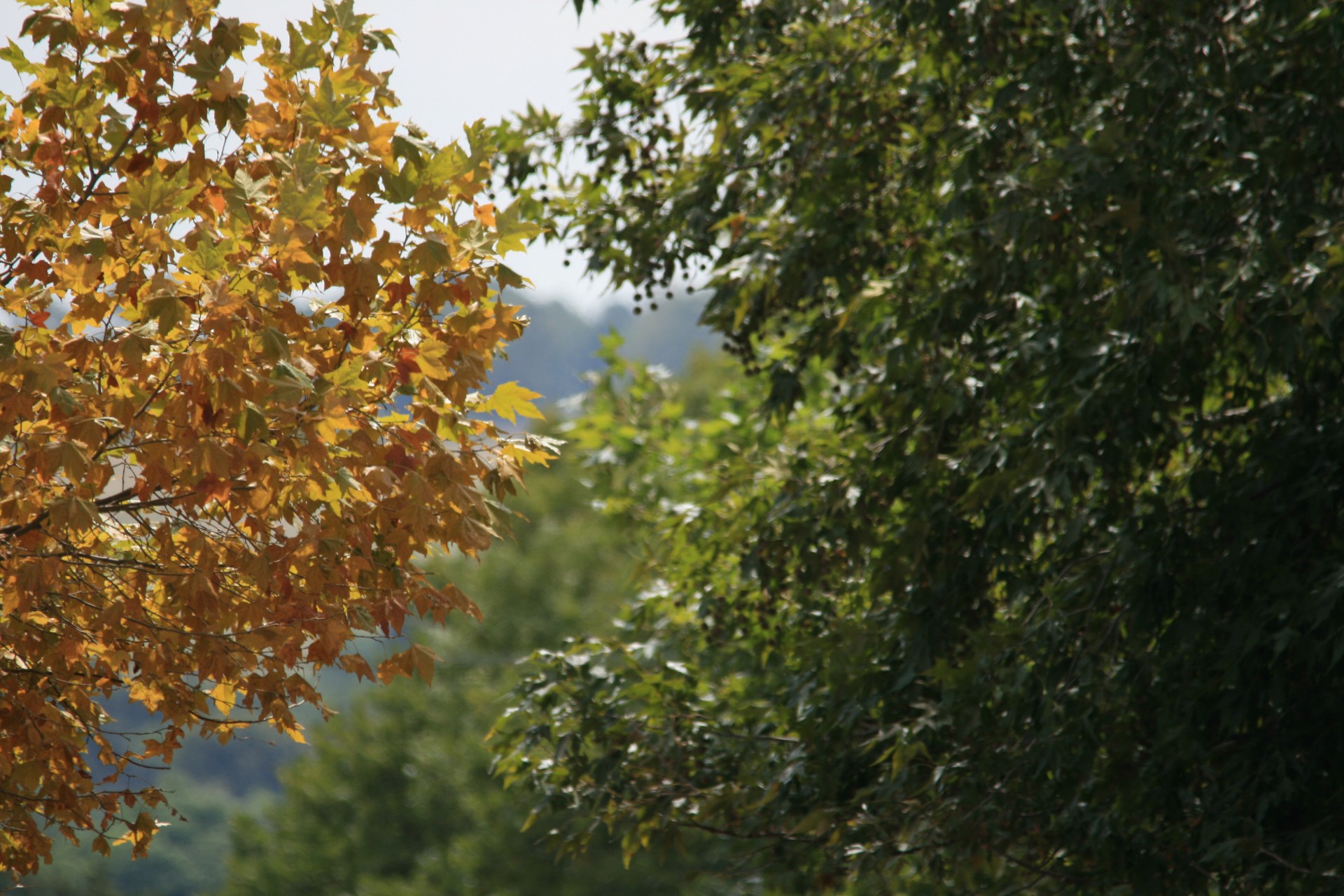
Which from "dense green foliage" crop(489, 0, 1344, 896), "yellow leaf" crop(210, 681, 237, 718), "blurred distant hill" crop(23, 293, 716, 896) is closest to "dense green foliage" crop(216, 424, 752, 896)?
"blurred distant hill" crop(23, 293, 716, 896)

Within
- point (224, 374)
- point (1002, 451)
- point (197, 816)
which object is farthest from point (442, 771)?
point (197, 816)

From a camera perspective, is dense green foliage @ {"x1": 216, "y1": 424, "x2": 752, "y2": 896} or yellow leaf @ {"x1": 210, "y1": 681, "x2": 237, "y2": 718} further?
dense green foliage @ {"x1": 216, "y1": 424, "x2": 752, "y2": 896}

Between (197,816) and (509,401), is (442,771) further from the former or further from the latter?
(197,816)

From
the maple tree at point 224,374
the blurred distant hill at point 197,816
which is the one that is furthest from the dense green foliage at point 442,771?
the maple tree at point 224,374

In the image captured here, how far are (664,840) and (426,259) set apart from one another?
147 inches

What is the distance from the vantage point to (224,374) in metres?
3.00

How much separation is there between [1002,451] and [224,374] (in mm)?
3553

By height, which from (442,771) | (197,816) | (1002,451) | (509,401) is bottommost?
(509,401)

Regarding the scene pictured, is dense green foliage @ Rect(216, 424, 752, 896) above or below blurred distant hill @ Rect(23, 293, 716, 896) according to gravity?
below

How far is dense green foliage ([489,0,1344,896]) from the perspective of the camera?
4.82 m

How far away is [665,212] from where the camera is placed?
6910 mm

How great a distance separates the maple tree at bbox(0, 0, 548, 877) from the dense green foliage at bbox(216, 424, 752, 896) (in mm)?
18753

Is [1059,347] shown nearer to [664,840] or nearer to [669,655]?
[664,840]

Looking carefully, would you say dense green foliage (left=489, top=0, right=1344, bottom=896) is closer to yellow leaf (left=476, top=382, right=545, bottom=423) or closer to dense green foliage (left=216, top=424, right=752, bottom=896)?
yellow leaf (left=476, top=382, right=545, bottom=423)
